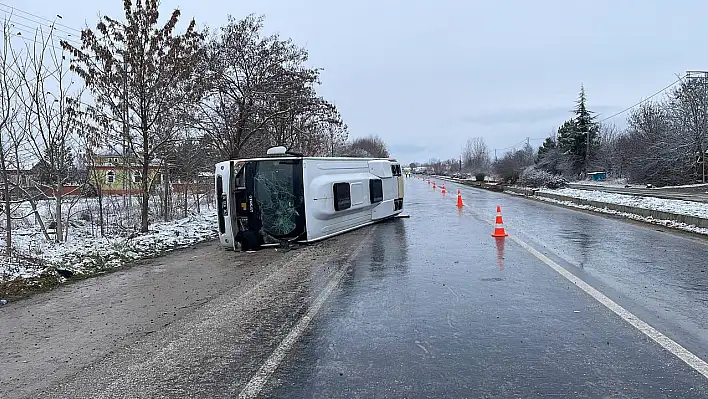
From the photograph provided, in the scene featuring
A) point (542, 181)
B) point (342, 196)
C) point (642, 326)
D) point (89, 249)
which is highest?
point (342, 196)

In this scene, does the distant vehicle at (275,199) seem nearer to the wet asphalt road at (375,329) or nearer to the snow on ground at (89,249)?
the snow on ground at (89,249)

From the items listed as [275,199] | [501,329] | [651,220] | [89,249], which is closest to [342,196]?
[275,199]

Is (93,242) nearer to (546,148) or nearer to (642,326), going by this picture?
(642,326)

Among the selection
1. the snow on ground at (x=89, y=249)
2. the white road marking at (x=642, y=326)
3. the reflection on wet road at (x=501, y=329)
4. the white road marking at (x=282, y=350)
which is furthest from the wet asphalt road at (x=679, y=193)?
the white road marking at (x=282, y=350)

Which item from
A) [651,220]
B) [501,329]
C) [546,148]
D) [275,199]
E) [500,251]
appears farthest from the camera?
[546,148]

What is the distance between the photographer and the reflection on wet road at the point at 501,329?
4.17 meters

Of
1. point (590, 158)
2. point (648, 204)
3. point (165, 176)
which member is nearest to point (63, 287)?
point (165, 176)

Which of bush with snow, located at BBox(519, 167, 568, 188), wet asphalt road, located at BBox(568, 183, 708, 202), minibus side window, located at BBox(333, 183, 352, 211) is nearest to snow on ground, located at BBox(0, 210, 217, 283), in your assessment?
minibus side window, located at BBox(333, 183, 352, 211)

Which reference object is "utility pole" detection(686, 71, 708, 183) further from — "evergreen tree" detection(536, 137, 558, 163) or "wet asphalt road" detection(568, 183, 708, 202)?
"evergreen tree" detection(536, 137, 558, 163)

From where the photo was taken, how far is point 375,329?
5.73 metres

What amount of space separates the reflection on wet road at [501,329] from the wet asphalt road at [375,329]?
0.07 feet

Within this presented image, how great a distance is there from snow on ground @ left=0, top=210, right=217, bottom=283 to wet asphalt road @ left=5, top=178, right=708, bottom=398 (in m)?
1.41

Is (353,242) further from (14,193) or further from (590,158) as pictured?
(590,158)

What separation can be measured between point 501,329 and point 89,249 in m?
10.3
